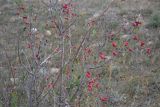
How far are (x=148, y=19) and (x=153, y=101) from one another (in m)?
2.13

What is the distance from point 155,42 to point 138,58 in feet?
1.51

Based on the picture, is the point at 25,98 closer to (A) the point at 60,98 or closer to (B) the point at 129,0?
(A) the point at 60,98

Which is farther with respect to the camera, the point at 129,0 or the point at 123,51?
the point at 129,0

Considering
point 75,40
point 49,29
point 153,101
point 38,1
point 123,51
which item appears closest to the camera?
point 153,101

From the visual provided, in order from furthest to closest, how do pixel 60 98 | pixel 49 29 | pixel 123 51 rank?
pixel 49 29 → pixel 123 51 → pixel 60 98

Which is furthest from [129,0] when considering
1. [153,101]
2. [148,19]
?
[153,101]

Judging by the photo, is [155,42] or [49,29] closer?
[155,42]

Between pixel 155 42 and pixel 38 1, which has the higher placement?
pixel 38 1

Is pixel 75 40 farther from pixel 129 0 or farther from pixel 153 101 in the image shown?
pixel 129 0

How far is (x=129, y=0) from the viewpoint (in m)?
6.20

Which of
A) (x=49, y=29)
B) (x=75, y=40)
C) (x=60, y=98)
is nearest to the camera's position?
(x=60, y=98)

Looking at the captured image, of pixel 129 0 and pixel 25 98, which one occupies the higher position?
pixel 129 0

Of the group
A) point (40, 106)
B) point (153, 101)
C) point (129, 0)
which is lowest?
point (153, 101)

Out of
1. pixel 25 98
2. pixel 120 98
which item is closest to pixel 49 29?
pixel 120 98
